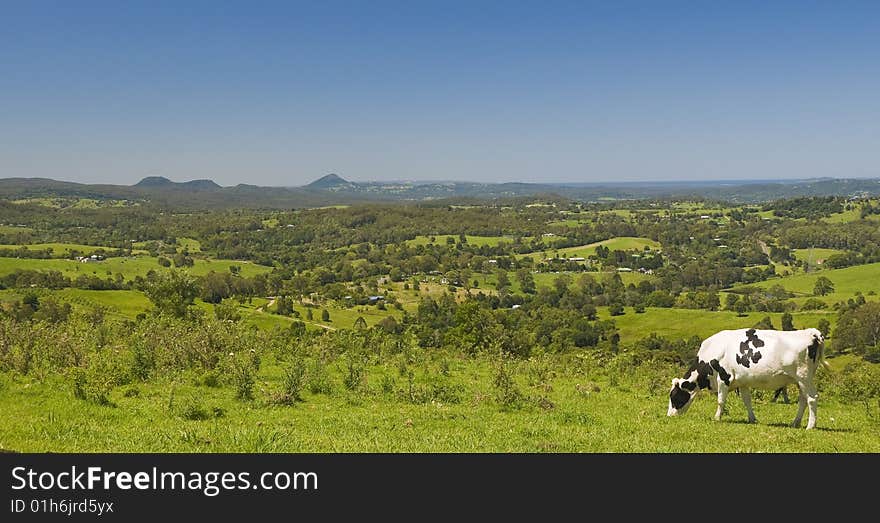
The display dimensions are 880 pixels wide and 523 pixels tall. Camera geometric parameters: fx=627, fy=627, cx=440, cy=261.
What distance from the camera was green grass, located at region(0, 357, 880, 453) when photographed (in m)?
11.7

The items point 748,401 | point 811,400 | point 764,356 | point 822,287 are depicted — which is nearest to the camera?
point 811,400

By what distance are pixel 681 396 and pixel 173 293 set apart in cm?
3785

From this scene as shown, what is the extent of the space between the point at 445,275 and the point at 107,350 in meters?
177

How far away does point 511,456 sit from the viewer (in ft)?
34.6

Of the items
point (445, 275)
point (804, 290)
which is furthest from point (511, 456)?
point (445, 275)

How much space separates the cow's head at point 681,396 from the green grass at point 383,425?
0.36 metres

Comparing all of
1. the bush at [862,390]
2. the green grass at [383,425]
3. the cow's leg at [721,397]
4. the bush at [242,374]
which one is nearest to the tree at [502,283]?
the bush at [862,390]

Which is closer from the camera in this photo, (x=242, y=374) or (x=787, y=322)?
(x=242, y=374)

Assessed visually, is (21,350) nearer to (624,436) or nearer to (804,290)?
(624,436)

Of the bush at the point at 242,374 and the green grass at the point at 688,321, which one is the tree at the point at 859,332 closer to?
the green grass at the point at 688,321

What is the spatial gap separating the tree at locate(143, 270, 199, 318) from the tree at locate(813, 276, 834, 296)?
14283 centimetres

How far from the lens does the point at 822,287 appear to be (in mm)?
144625

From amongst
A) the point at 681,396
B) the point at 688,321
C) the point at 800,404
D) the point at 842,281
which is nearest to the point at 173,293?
the point at 681,396

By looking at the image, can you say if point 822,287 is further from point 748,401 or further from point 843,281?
point 748,401
